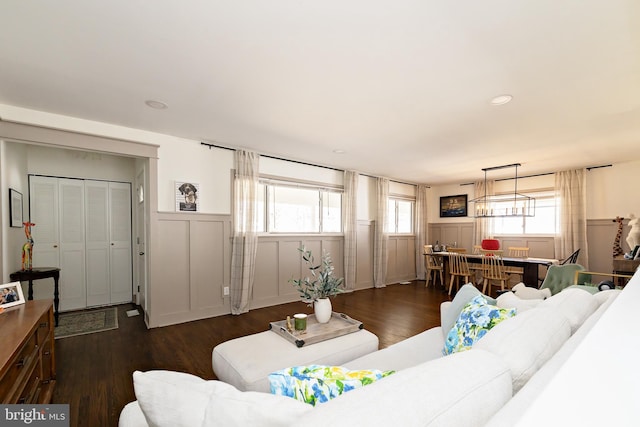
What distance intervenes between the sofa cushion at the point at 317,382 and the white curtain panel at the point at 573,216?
6565 millimetres

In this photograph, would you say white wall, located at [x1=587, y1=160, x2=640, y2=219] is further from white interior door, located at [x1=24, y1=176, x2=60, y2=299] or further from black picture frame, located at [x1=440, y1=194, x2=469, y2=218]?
white interior door, located at [x1=24, y1=176, x2=60, y2=299]

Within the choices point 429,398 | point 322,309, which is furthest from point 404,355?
point 429,398

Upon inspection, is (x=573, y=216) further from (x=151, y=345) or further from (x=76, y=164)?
(x=76, y=164)

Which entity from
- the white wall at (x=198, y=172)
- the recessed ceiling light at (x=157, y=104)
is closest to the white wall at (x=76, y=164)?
the white wall at (x=198, y=172)

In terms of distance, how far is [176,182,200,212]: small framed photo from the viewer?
385cm

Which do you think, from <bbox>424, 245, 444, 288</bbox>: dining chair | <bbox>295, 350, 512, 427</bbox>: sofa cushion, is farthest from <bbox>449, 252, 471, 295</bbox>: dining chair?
<bbox>295, 350, 512, 427</bbox>: sofa cushion

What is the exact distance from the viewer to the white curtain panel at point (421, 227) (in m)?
7.32

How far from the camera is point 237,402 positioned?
0.67 meters

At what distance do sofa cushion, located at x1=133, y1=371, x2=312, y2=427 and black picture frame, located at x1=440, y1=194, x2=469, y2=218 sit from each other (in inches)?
302

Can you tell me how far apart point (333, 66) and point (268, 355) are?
2084 mm

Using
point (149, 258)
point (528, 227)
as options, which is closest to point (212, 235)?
point (149, 258)

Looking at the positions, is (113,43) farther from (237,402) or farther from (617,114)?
(617,114)

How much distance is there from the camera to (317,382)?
0.85m

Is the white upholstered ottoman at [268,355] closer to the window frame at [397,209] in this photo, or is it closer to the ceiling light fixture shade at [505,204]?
the window frame at [397,209]
